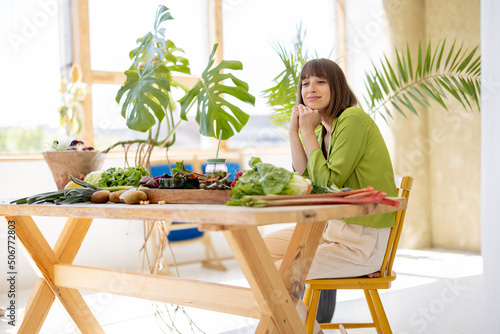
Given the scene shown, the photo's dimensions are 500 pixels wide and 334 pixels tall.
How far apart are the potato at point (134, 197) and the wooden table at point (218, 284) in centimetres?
6

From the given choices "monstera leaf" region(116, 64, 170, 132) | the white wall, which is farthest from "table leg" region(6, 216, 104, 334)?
the white wall

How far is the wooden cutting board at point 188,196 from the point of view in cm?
175

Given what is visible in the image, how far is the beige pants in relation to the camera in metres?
2.05

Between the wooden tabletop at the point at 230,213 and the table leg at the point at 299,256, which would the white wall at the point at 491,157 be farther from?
the table leg at the point at 299,256

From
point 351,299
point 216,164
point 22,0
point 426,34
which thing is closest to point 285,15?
point 426,34

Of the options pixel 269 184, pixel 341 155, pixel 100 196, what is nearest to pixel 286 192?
pixel 269 184

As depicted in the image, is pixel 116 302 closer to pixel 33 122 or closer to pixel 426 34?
pixel 33 122

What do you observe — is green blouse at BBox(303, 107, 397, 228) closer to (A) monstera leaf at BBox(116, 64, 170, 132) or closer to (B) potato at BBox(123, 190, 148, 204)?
(B) potato at BBox(123, 190, 148, 204)

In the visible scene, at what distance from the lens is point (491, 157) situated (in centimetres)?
210

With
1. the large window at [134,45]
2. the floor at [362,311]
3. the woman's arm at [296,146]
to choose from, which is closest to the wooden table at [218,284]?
the floor at [362,311]

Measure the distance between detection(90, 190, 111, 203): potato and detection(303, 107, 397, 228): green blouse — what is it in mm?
725

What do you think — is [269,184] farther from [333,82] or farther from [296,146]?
[333,82]

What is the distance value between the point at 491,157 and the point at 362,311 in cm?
161

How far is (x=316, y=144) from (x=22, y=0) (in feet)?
10.7
